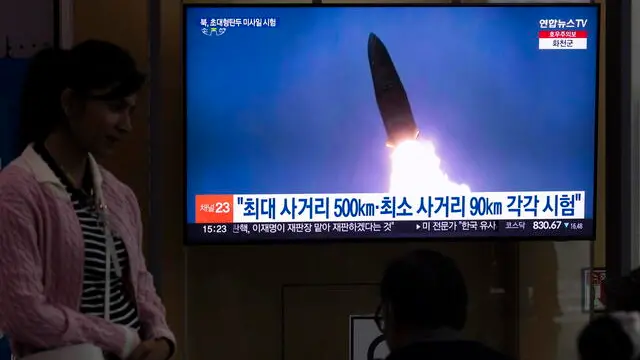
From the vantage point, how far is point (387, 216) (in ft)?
10.2

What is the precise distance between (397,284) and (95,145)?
74 cm

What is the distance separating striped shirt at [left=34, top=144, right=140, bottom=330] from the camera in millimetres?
1839

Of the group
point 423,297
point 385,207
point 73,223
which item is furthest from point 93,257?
point 385,207

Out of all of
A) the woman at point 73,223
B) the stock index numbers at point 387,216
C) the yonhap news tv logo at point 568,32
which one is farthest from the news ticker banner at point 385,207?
the woman at point 73,223

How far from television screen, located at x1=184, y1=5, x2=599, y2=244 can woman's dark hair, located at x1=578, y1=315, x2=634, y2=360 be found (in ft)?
5.61

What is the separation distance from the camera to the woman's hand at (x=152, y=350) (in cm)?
191

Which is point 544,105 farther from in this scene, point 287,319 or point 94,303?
point 94,303

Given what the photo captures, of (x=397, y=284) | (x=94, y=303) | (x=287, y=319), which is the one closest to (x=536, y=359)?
(x=287, y=319)

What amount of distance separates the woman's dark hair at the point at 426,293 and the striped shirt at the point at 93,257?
0.61 m

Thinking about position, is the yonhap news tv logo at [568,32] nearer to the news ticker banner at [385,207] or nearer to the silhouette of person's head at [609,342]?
the news ticker banner at [385,207]

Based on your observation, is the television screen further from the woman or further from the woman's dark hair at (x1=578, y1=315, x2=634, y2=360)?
the woman's dark hair at (x1=578, y1=315, x2=634, y2=360)

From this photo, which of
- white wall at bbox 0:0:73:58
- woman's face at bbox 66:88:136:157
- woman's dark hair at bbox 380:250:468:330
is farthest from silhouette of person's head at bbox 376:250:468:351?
white wall at bbox 0:0:73:58

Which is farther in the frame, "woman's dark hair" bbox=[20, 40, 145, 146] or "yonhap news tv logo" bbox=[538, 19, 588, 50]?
"yonhap news tv logo" bbox=[538, 19, 588, 50]

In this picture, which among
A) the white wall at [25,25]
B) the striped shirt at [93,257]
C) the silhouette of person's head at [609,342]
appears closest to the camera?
the silhouette of person's head at [609,342]
